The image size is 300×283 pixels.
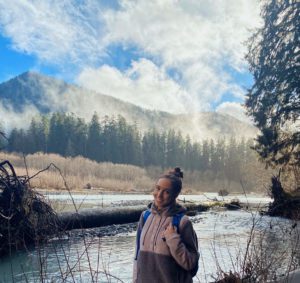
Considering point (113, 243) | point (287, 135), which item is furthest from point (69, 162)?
point (113, 243)

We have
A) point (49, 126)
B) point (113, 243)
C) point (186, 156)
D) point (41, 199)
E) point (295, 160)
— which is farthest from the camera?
point (186, 156)

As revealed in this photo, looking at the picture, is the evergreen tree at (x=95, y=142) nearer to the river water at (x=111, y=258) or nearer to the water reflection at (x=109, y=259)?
the river water at (x=111, y=258)

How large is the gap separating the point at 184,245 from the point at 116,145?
99.7 m

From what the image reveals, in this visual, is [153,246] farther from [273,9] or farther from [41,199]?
A: [273,9]

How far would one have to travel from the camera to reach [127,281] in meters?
5.88

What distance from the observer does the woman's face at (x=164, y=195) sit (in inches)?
120

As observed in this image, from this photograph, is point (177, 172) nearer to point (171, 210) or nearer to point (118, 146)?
point (171, 210)

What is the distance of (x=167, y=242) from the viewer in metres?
2.92

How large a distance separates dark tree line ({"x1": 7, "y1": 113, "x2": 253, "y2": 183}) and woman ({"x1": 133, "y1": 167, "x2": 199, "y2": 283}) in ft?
282

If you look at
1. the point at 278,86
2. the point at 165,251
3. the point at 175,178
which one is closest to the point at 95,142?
the point at 278,86

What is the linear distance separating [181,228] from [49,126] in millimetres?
102440

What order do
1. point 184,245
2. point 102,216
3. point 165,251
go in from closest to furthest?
point 184,245 → point 165,251 → point 102,216

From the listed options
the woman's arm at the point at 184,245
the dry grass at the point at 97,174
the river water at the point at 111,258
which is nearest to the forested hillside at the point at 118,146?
the dry grass at the point at 97,174

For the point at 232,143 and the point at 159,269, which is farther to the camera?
the point at 232,143
